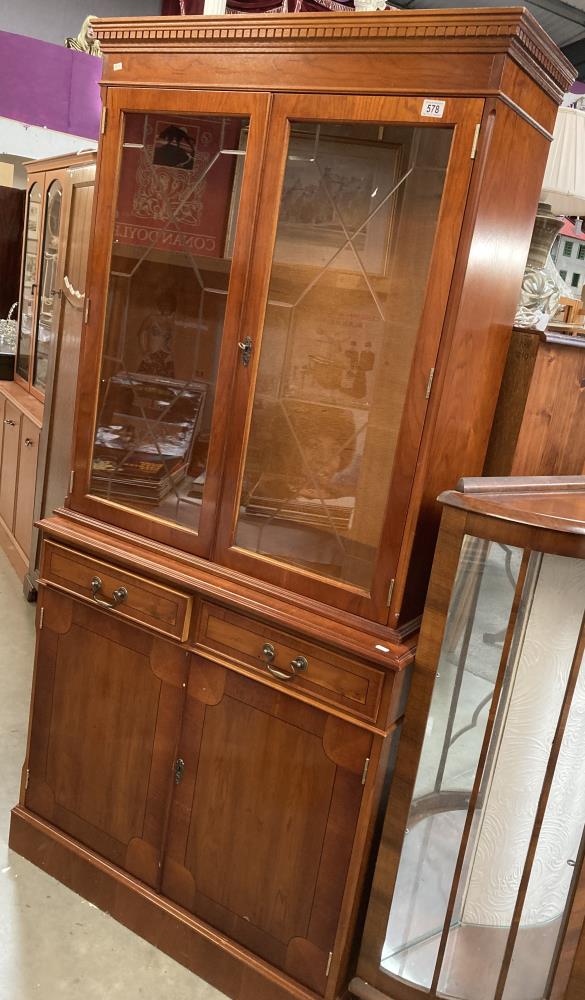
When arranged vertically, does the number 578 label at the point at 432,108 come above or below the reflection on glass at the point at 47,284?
above

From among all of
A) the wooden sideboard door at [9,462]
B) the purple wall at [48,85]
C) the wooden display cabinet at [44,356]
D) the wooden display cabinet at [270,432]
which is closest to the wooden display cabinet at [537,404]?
the wooden display cabinet at [270,432]

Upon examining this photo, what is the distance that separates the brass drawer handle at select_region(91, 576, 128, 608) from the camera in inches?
76.7

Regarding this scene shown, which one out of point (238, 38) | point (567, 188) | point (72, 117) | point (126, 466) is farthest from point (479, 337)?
point (72, 117)

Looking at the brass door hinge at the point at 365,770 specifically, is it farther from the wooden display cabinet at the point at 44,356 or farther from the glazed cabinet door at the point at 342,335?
the wooden display cabinet at the point at 44,356

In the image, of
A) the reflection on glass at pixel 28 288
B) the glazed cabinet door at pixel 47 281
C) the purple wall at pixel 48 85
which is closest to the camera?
the glazed cabinet door at pixel 47 281

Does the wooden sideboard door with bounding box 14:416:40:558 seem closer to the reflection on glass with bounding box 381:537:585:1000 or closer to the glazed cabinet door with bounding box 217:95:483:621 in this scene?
the glazed cabinet door with bounding box 217:95:483:621

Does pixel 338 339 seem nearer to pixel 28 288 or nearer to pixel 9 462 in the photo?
pixel 9 462

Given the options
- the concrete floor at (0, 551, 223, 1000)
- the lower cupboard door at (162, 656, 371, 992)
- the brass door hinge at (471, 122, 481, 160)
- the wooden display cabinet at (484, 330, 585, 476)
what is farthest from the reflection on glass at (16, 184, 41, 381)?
the brass door hinge at (471, 122, 481, 160)

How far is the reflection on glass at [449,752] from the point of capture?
155 centimetres

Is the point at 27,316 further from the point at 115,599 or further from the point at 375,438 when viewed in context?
the point at 375,438

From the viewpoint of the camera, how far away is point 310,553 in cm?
173

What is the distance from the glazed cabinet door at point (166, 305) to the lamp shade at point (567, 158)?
0.65 metres

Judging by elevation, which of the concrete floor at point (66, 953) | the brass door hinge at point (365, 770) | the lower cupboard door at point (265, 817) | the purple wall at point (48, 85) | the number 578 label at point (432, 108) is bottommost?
the concrete floor at point (66, 953)

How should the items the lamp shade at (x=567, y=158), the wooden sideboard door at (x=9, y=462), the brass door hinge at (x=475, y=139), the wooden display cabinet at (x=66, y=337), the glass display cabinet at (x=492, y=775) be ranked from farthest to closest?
the wooden sideboard door at (x=9, y=462), the wooden display cabinet at (x=66, y=337), the lamp shade at (x=567, y=158), the glass display cabinet at (x=492, y=775), the brass door hinge at (x=475, y=139)
